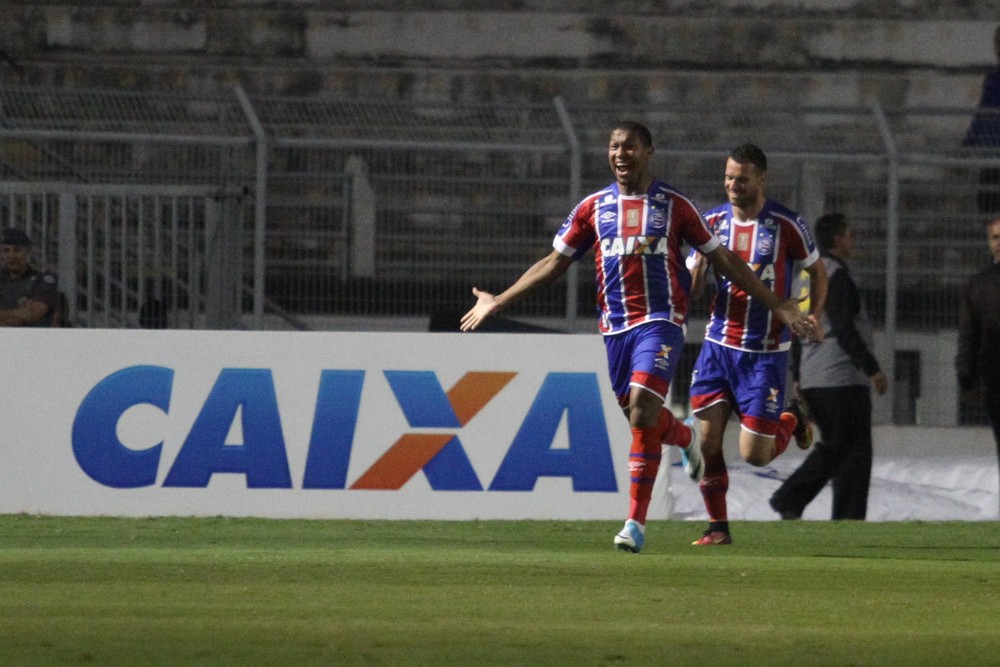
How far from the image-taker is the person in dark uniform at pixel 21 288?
1240 centimetres

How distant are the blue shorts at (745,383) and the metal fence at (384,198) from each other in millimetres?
4500

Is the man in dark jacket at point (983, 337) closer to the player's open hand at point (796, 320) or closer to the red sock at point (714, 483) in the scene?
the red sock at point (714, 483)

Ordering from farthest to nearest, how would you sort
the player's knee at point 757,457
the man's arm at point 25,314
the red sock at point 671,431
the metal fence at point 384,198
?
the metal fence at point 384,198 → the man's arm at point 25,314 → the player's knee at point 757,457 → the red sock at point 671,431

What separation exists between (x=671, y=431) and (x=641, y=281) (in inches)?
32.1

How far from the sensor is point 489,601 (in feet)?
20.6

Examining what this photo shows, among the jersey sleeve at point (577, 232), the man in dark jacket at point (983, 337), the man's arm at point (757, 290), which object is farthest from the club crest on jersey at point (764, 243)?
the man in dark jacket at point (983, 337)

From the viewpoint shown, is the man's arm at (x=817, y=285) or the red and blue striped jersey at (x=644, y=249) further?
the man's arm at (x=817, y=285)

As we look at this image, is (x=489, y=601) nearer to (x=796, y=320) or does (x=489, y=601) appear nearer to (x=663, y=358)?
(x=663, y=358)

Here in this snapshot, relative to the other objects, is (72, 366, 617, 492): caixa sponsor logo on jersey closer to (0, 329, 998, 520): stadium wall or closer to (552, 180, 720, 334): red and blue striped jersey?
(0, 329, 998, 520): stadium wall

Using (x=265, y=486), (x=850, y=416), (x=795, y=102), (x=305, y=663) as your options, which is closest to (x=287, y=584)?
(x=305, y=663)

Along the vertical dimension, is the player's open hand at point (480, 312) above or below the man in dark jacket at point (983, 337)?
above

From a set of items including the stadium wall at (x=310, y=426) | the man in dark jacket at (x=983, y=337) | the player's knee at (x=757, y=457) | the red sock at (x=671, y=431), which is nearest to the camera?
the red sock at (x=671, y=431)

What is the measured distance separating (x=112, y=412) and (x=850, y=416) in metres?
4.74

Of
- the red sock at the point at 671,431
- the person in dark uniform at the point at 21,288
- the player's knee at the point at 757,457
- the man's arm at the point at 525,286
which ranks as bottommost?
the player's knee at the point at 757,457
